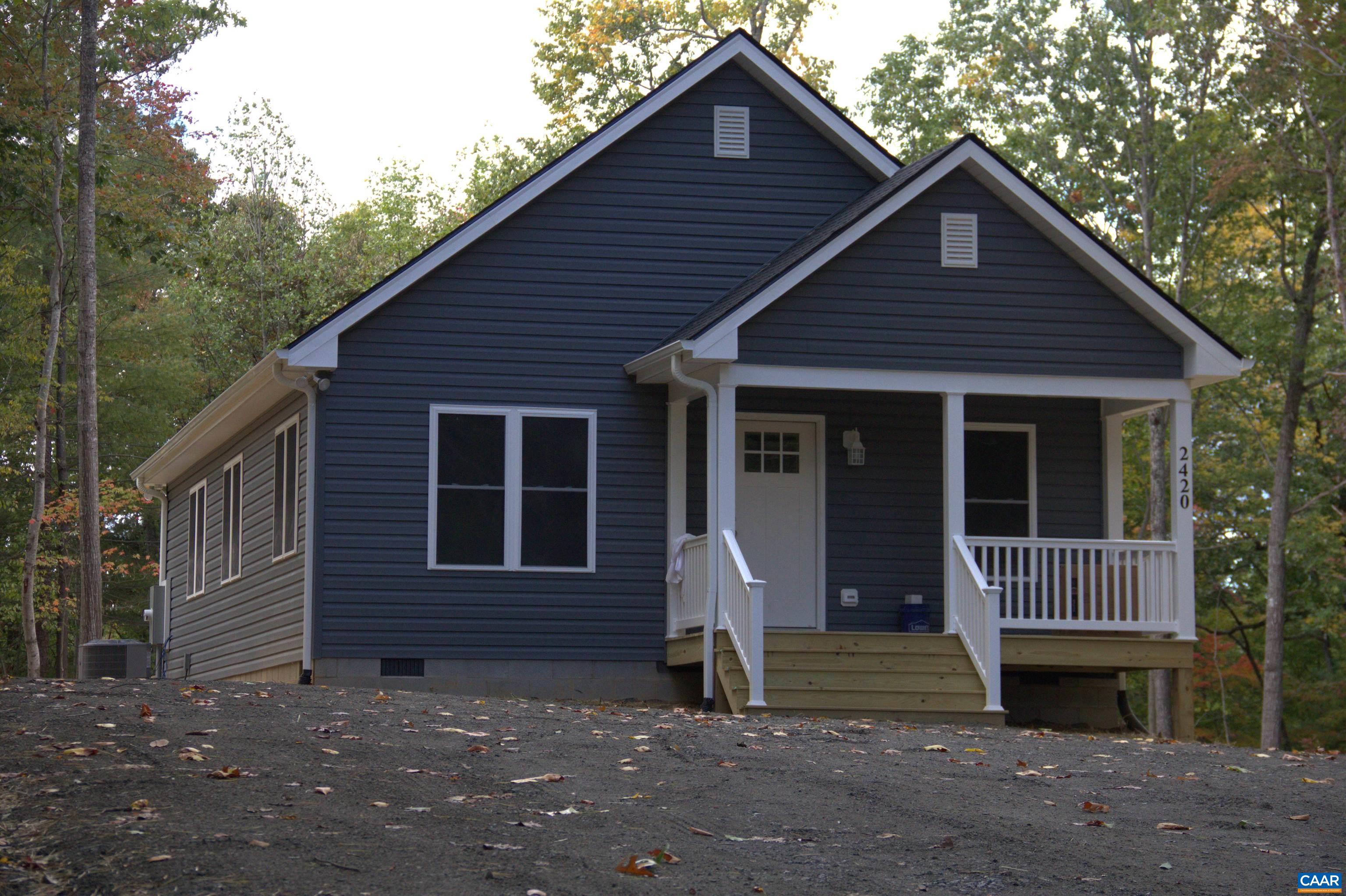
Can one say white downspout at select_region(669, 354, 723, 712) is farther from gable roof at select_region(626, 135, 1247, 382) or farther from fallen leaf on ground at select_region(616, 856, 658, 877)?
fallen leaf on ground at select_region(616, 856, 658, 877)

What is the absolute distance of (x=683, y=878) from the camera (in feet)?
18.2

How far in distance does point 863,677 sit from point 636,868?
7.03 meters

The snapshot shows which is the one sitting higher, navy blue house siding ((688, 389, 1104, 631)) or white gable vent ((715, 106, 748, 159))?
white gable vent ((715, 106, 748, 159))

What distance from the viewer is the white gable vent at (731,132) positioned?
15055mm

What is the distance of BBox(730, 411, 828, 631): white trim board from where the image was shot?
14.5 meters

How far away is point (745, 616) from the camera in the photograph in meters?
12.1

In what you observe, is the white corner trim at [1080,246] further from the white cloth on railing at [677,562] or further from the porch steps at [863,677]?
the porch steps at [863,677]

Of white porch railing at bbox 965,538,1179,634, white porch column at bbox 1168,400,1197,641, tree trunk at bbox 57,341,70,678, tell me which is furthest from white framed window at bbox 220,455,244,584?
tree trunk at bbox 57,341,70,678

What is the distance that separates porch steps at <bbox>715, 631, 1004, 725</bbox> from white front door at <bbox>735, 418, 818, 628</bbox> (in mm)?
1751

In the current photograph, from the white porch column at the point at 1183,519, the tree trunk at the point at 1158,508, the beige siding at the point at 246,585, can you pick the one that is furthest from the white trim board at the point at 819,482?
the tree trunk at the point at 1158,508

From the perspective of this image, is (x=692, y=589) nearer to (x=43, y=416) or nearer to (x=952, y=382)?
(x=952, y=382)

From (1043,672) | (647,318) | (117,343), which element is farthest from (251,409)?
(117,343)

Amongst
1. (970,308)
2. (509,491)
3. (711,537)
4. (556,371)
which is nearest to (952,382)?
(970,308)

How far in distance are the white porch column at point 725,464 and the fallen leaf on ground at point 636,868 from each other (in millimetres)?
6995
